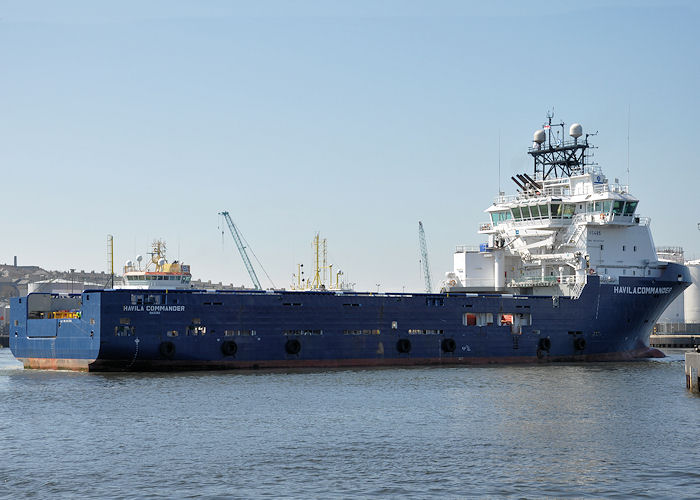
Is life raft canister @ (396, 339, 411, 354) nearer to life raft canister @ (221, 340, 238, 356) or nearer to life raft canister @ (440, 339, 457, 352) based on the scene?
life raft canister @ (440, 339, 457, 352)

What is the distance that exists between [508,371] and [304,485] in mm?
29934

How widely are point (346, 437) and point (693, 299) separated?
9095cm

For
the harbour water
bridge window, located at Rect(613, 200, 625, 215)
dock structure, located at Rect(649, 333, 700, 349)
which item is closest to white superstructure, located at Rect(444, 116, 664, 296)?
bridge window, located at Rect(613, 200, 625, 215)

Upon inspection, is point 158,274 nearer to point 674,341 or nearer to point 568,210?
point 568,210

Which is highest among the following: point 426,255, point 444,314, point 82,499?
point 426,255

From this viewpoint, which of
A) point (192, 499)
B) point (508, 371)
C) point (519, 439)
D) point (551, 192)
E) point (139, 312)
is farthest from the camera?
point (551, 192)

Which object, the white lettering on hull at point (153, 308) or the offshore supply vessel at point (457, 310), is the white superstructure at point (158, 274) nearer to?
the offshore supply vessel at point (457, 310)

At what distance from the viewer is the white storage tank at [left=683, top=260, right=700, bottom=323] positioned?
109 metres

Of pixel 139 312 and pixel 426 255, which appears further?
pixel 426 255

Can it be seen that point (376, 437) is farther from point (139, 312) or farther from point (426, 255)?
point (426, 255)

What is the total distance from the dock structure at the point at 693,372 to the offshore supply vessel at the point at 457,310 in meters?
15.2

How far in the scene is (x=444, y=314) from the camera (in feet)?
179

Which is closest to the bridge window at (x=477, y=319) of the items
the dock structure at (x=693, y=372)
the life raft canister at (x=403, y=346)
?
the life raft canister at (x=403, y=346)

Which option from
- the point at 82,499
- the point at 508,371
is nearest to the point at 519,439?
the point at 82,499
